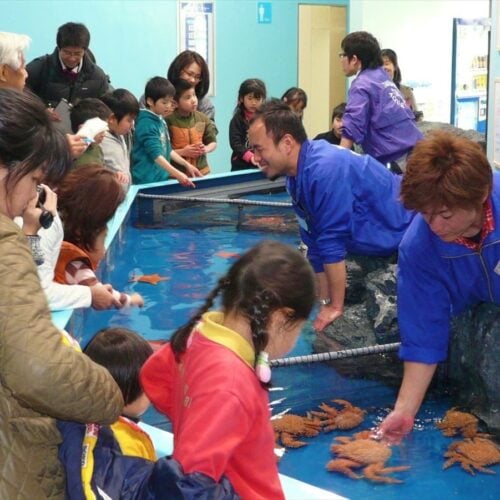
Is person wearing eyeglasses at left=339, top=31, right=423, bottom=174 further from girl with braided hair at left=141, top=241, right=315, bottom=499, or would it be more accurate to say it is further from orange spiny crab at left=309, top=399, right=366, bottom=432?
girl with braided hair at left=141, top=241, right=315, bottom=499

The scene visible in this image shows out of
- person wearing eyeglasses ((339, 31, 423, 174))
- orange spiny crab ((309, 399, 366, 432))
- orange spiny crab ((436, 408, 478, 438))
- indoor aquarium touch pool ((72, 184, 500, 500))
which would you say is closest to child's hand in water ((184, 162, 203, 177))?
indoor aquarium touch pool ((72, 184, 500, 500))

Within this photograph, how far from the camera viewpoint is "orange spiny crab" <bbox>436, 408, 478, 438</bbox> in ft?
13.1

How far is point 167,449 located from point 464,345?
6.66 ft

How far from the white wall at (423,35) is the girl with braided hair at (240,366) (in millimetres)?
10873

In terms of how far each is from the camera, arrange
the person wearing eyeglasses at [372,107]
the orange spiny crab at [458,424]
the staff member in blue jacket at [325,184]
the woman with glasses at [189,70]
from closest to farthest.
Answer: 1. the orange spiny crab at [458,424]
2. the staff member in blue jacket at [325,184]
3. the person wearing eyeglasses at [372,107]
4. the woman with glasses at [189,70]

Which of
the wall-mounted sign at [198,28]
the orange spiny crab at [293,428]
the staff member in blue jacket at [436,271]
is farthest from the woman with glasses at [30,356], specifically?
the wall-mounted sign at [198,28]

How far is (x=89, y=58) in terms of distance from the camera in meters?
7.75

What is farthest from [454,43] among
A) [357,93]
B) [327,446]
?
[327,446]

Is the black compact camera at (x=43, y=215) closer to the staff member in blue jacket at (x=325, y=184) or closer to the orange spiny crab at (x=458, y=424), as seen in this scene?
the staff member in blue jacket at (x=325, y=184)

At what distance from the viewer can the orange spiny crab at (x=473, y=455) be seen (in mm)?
3656

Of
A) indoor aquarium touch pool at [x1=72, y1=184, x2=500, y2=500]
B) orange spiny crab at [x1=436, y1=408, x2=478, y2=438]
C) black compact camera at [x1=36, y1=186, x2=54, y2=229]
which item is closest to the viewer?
black compact camera at [x1=36, y1=186, x2=54, y2=229]

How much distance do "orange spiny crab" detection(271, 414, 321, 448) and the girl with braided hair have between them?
5.83 ft

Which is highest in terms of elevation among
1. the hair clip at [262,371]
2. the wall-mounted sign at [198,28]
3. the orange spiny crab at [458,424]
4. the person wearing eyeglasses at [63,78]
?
the wall-mounted sign at [198,28]

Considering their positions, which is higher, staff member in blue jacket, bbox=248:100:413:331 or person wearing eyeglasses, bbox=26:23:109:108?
person wearing eyeglasses, bbox=26:23:109:108
